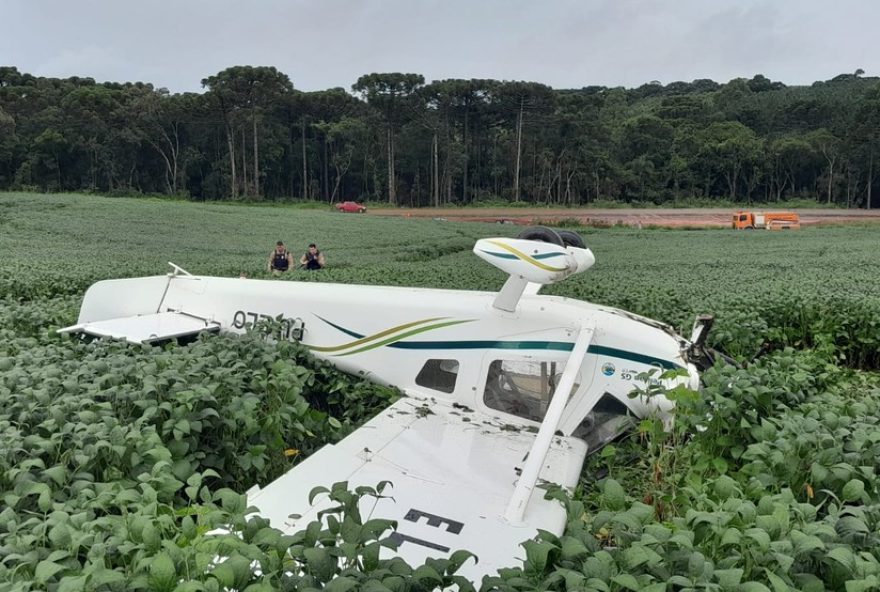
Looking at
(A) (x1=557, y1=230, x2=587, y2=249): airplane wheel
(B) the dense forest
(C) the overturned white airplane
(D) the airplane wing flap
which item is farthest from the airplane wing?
(B) the dense forest

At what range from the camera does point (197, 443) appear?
3809 millimetres

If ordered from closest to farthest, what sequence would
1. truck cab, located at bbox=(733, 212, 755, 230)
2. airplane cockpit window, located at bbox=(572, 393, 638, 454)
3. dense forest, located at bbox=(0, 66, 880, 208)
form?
airplane cockpit window, located at bbox=(572, 393, 638, 454)
truck cab, located at bbox=(733, 212, 755, 230)
dense forest, located at bbox=(0, 66, 880, 208)

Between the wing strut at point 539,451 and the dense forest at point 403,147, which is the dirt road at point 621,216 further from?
the wing strut at point 539,451

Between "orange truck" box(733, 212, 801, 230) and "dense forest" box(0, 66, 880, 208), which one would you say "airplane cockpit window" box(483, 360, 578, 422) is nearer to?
"orange truck" box(733, 212, 801, 230)

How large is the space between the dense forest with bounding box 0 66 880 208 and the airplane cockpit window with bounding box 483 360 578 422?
58.4 meters

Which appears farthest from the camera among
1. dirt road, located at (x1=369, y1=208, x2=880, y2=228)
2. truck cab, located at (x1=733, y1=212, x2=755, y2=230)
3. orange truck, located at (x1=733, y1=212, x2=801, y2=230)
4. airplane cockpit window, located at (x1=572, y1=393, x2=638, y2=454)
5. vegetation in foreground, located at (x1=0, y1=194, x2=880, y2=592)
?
dirt road, located at (x1=369, y1=208, x2=880, y2=228)

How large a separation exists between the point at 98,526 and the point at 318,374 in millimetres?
3672

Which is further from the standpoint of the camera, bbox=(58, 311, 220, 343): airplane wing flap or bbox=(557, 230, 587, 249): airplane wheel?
bbox=(58, 311, 220, 343): airplane wing flap

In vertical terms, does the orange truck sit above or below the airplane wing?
above

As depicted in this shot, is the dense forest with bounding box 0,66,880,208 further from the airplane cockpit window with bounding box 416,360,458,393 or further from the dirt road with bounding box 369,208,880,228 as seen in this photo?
the airplane cockpit window with bounding box 416,360,458,393

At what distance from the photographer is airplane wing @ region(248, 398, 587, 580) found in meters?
3.28

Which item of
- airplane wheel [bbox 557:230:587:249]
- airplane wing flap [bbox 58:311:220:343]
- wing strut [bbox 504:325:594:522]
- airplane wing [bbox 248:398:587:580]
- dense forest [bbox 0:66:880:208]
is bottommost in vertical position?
airplane wing [bbox 248:398:587:580]

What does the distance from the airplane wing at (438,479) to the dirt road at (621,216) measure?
39.6 metres

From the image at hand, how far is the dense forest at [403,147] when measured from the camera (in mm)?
61562
